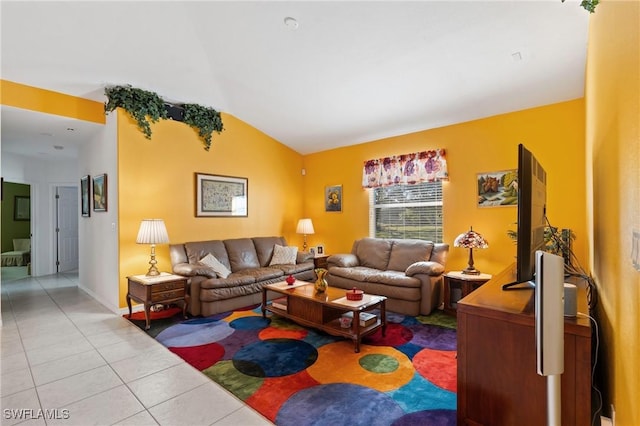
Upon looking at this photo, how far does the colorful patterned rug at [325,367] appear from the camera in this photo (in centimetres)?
199

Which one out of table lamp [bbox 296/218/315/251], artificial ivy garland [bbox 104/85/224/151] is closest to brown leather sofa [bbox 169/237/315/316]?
table lamp [bbox 296/218/315/251]

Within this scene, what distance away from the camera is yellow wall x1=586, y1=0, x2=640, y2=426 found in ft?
3.40

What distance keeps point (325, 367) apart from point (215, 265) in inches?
94.6

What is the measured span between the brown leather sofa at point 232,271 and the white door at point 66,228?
4.65 m

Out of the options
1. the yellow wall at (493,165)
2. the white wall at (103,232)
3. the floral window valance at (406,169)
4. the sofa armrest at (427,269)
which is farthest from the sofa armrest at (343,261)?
the white wall at (103,232)

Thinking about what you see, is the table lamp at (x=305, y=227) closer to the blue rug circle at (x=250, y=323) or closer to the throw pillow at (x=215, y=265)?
the throw pillow at (x=215, y=265)

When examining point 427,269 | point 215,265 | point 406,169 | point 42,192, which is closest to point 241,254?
point 215,265

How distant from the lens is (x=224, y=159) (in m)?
5.21

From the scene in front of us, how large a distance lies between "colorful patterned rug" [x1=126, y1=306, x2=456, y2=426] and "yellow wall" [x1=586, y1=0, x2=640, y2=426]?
97 cm

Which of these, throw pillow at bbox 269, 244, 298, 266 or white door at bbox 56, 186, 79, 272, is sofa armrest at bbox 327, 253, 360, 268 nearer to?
throw pillow at bbox 269, 244, 298, 266

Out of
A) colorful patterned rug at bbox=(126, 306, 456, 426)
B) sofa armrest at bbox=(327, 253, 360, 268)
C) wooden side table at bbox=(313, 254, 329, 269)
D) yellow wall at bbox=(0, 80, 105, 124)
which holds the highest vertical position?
yellow wall at bbox=(0, 80, 105, 124)

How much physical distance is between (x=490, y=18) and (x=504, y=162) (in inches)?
76.6

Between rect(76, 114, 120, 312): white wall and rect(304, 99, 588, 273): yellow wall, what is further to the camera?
rect(76, 114, 120, 312): white wall

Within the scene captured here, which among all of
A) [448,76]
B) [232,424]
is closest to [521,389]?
[232,424]
